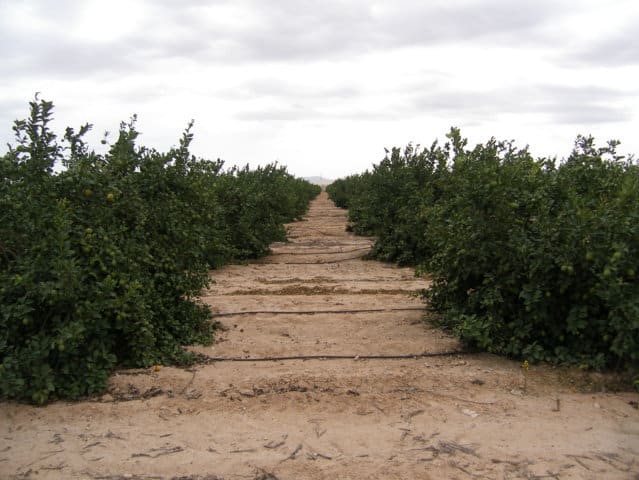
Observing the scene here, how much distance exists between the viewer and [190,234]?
5633mm

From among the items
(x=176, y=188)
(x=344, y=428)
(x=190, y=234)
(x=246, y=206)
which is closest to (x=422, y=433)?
(x=344, y=428)

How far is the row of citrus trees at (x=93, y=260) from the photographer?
4289mm

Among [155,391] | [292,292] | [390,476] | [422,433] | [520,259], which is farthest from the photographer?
[292,292]

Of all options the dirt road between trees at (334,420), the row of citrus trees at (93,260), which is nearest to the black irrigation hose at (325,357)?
the dirt road between trees at (334,420)

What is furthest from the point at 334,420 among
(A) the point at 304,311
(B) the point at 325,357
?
(A) the point at 304,311

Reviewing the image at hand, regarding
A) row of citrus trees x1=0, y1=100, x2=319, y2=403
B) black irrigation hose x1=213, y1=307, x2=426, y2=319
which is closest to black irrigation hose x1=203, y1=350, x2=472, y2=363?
row of citrus trees x1=0, y1=100, x2=319, y2=403

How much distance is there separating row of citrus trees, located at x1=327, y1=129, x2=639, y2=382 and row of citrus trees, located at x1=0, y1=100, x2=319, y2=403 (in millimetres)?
2479

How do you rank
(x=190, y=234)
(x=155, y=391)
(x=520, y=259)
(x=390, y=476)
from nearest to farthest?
(x=390, y=476) < (x=155, y=391) < (x=520, y=259) < (x=190, y=234)

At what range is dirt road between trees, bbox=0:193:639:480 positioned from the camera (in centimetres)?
348

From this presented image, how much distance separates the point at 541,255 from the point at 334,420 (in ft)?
7.20

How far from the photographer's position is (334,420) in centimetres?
411

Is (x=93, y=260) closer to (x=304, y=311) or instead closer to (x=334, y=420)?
(x=334, y=420)

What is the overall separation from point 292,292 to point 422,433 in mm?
4457

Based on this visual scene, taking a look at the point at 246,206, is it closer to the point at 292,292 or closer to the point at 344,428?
the point at 292,292
